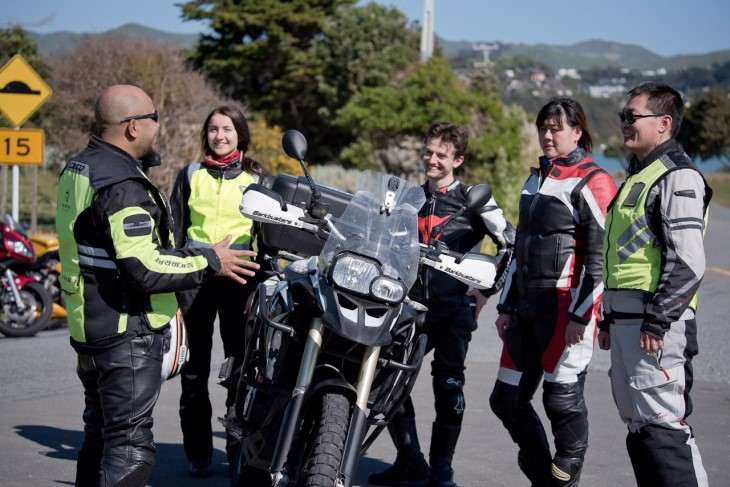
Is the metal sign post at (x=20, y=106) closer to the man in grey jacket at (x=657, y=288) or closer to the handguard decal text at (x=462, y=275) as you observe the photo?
the handguard decal text at (x=462, y=275)

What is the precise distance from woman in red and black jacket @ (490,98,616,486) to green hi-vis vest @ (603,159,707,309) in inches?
22.0

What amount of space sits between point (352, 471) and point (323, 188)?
4.82ft

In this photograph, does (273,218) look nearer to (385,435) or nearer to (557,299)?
(557,299)

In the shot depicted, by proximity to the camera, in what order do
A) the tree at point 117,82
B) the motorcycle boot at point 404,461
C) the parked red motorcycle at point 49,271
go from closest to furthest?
the motorcycle boot at point 404,461
the parked red motorcycle at point 49,271
the tree at point 117,82

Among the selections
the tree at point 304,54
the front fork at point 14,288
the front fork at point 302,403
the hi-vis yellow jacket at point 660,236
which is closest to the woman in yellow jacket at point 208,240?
the front fork at point 302,403

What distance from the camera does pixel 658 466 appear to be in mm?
4270

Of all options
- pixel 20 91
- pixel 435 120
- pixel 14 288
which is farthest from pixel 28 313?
pixel 435 120

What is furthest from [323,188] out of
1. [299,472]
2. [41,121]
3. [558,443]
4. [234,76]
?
[234,76]

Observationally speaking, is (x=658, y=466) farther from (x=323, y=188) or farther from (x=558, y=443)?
(x=323, y=188)

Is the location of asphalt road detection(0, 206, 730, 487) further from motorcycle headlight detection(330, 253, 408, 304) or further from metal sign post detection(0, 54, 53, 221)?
metal sign post detection(0, 54, 53, 221)

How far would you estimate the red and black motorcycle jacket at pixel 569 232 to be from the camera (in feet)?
16.5

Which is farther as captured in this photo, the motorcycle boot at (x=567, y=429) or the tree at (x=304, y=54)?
the tree at (x=304, y=54)

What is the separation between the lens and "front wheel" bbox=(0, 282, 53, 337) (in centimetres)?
1070

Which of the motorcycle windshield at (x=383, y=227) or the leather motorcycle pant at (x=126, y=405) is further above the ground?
the motorcycle windshield at (x=383, y=227)
